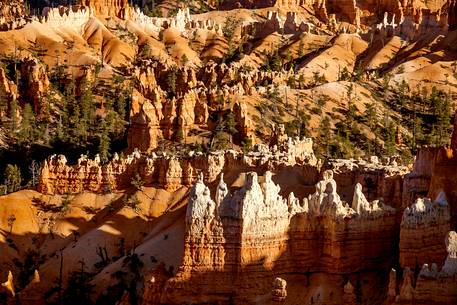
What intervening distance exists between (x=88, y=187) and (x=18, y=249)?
681 cm

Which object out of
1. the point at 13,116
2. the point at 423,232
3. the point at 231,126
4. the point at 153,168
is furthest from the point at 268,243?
the point at 13,116

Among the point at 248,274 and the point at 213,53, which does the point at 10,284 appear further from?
the point at 213,53

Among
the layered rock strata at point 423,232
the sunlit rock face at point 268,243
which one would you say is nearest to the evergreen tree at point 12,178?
the sunlit rock face at point 268,243

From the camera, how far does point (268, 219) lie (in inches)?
2101

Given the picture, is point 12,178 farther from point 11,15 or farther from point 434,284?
point 11,15

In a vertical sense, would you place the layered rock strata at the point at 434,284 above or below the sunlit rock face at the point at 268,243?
below

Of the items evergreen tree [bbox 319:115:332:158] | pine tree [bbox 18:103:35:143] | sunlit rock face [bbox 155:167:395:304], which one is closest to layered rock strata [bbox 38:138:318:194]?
sunlit rock face [bbox 155:167:395:304]

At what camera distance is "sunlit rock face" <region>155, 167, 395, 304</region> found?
53.1m

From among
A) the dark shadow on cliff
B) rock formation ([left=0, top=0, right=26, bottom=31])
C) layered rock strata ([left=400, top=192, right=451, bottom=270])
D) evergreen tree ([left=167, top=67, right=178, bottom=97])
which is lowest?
layered rock strata ([left=400, top=192, right=451, bottom=270])

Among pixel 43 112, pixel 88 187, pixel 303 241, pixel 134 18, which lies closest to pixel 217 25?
pixel 134 18

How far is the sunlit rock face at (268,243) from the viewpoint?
53.1m

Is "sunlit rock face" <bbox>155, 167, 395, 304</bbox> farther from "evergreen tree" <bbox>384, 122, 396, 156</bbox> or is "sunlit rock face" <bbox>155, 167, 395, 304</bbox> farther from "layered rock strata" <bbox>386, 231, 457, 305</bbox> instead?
"evergreen tree" <bbox>384, 122, 396, 156</bbox>

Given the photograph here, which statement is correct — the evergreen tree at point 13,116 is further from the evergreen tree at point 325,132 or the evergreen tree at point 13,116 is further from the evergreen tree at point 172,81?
the evergreen tree at point 325,132

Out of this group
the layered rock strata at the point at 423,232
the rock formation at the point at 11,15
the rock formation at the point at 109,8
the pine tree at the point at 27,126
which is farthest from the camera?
the rock formation at the point at 109,8
